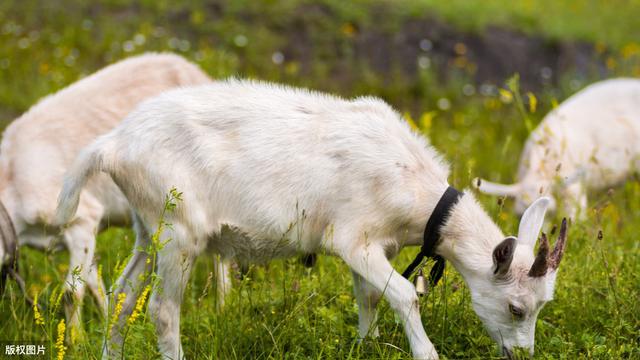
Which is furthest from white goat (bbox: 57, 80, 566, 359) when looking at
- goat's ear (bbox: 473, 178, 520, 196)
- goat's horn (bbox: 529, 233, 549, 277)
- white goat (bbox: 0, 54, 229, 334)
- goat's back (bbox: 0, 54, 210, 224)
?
goat's ear (bbox: 473, 178, 520, 196)

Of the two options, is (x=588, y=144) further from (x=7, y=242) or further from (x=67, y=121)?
(x=7, y=242)

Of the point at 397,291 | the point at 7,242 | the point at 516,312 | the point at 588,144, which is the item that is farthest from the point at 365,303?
the point at 588,144

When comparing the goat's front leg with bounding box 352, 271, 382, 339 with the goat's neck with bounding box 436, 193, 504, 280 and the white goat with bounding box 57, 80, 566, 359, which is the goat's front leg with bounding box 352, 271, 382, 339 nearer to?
the white goat with bounding box 57, 80, 566, 359

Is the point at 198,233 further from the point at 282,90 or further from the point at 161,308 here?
the point at 282,90

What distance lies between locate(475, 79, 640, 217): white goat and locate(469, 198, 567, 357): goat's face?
2.57 metres

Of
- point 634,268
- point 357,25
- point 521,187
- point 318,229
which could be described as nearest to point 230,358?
point 318,229

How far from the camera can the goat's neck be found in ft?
13.3

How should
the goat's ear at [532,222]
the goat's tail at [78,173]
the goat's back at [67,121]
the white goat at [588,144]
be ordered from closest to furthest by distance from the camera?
the goat's ear at [532,222] → the goat's tail at [78,173] → the goat's back at [67,121] → the white goat at [588,144]

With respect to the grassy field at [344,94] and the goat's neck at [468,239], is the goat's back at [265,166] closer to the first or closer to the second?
the goat's neck at [468,239]

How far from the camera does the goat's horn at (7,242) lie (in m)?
5.01

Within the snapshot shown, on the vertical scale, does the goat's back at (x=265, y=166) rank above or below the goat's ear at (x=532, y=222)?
above

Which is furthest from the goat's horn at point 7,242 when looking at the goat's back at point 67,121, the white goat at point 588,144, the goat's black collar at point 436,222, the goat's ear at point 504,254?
the white goat at point 588,144

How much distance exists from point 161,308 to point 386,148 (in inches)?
52.9

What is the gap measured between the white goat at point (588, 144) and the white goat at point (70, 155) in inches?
108
